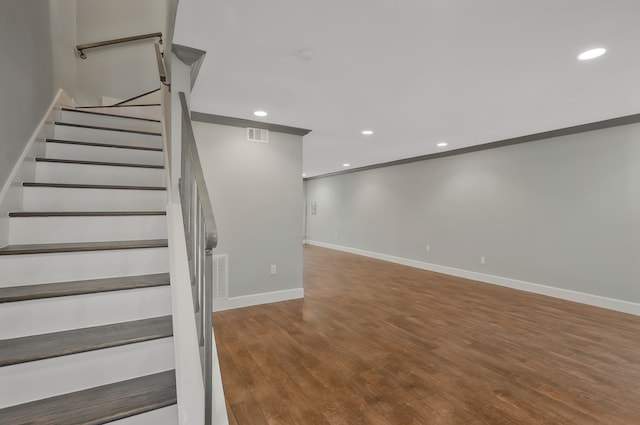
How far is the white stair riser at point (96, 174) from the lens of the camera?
2.11 meters

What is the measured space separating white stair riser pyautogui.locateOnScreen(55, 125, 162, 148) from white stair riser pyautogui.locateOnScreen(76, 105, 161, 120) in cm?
71

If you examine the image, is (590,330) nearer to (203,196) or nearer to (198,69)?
(203,196)

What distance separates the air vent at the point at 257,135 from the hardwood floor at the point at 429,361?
220 cm

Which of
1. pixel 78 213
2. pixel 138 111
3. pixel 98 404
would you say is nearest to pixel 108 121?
pixel 138 111

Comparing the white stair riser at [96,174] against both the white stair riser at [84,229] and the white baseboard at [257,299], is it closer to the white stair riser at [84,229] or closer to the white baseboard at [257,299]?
the white stair riser at [84,229]

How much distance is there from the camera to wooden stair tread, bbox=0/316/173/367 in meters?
1.25

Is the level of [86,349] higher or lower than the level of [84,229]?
lower

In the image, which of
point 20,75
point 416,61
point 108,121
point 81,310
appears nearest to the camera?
point 81,310

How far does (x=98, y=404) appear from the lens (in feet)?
4.04

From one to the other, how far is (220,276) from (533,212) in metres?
4.66

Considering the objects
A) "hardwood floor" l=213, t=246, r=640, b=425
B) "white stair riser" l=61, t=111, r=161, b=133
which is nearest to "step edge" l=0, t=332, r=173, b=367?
"hardwood floor" l=213, t=246, r=640, b=425

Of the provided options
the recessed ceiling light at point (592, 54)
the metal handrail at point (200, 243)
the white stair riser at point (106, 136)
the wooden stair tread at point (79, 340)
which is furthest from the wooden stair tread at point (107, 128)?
the recessed ceiling light at point (592, 54)

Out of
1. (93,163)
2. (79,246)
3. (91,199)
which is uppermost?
(93,163)

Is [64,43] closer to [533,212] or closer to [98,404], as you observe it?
[98,404]
